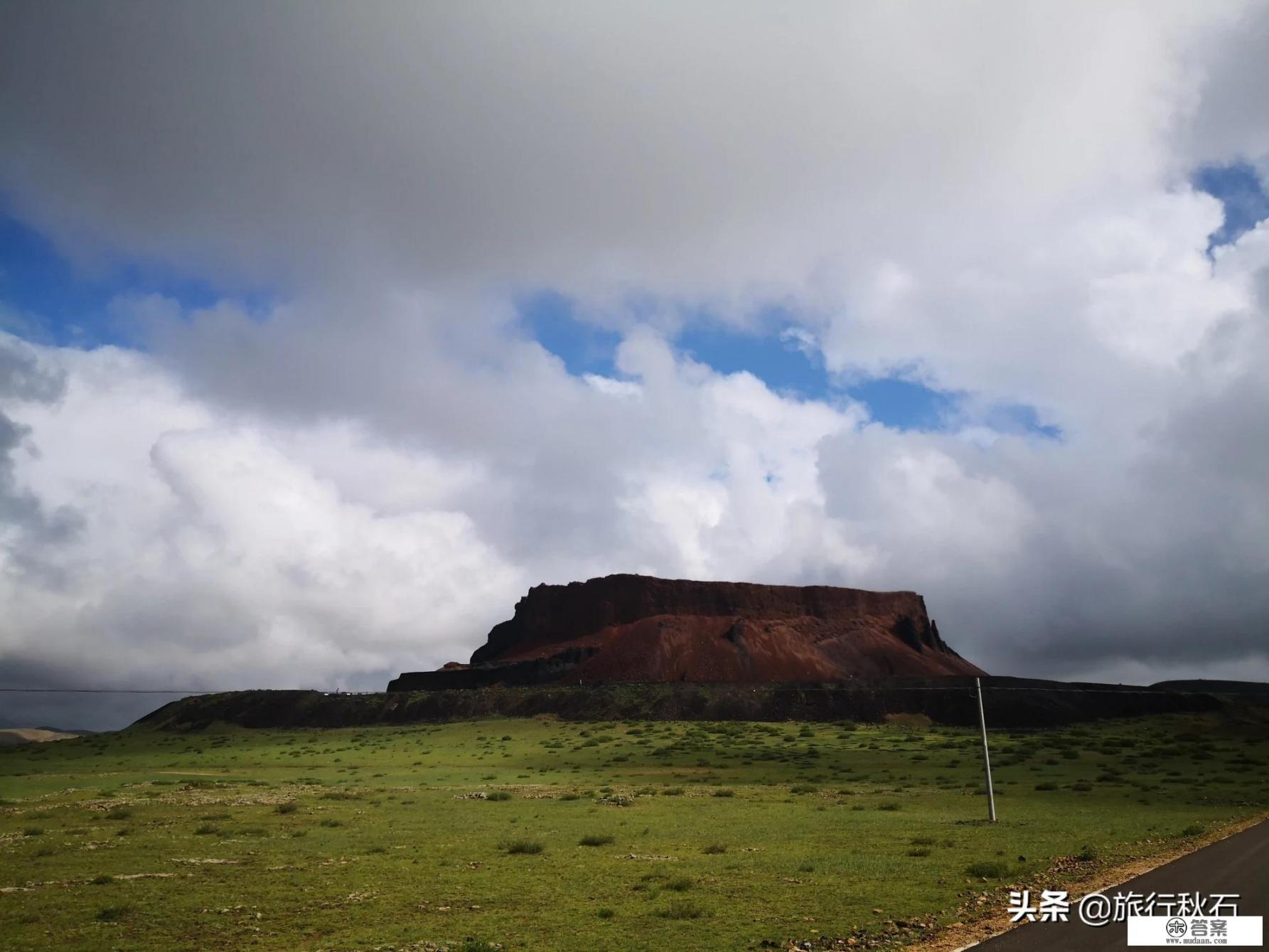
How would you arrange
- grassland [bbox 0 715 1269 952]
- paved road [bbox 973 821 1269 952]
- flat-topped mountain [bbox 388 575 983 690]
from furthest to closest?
flat-topped mountain [bbox 388 575 983 690] → grassland [bbox 0 715 1269 952] → paved road [bbox 973 821 1269 952]

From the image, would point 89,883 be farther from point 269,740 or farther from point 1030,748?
point 269,740

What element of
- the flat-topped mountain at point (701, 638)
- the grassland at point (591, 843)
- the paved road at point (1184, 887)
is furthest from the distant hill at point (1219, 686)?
the paved road at point (1184, 887)

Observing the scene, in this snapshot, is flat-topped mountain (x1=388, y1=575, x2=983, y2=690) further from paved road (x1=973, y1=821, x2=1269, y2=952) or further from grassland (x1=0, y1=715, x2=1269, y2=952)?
paved road (x1=973, y1=821, x2=1269, y2=952)

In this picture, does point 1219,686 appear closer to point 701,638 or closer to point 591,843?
point 701,638

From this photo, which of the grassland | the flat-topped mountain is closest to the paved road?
the grassland

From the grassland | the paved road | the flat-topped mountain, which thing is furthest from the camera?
the flat-topped mountain

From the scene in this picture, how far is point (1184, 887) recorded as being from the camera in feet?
56.9

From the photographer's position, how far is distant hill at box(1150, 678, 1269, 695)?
A: 156000mm

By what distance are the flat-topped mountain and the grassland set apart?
74.9 m

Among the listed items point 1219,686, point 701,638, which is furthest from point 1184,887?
point 1219,686

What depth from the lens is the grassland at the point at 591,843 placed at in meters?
16.4

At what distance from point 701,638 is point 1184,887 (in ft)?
470

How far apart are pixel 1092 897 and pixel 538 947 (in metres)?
11.0

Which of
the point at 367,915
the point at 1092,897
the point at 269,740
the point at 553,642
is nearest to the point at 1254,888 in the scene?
the point at 1092,897
